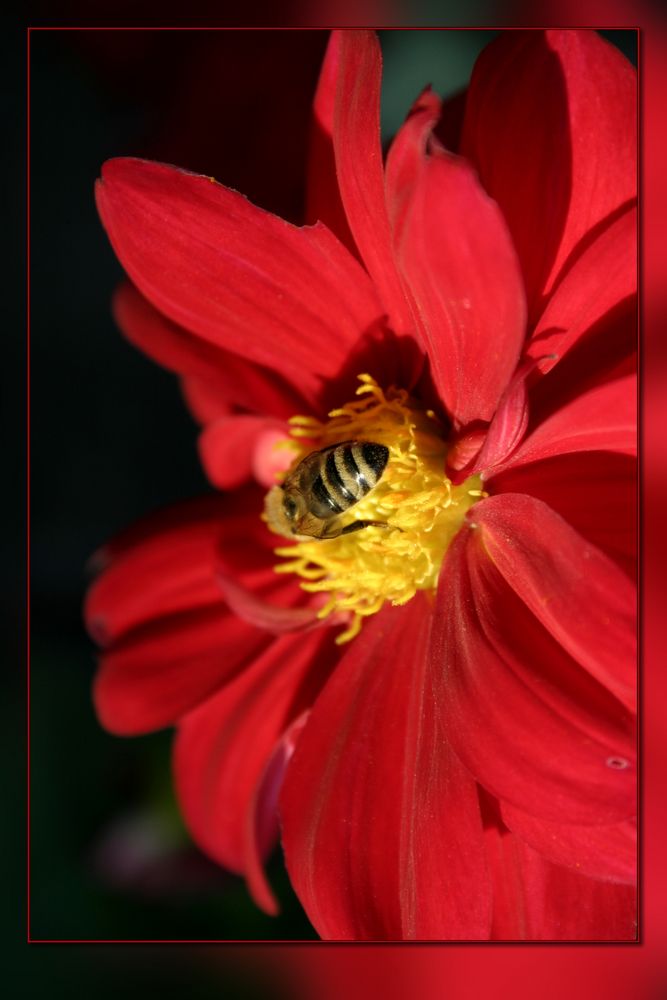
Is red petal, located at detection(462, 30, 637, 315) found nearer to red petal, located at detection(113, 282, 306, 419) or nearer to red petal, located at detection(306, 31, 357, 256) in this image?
red petal, located at detection(306, 31, 357, 256)

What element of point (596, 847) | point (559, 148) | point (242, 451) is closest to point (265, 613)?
point (242, 451)

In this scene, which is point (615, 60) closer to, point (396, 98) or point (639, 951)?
Answer: point (396, 98)

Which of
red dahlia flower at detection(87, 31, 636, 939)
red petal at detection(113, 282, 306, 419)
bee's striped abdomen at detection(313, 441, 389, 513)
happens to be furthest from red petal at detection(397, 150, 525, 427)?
red petal at detection(113, 282, 306, 419)

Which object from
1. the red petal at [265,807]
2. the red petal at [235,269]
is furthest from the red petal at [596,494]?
the red petal at [265,807]

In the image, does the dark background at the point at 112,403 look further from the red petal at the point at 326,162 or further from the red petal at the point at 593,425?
the red petal at the point at 593,425

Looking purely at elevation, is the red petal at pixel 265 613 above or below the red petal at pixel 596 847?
above

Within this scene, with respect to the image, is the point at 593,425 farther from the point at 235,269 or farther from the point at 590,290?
the point at 235,269

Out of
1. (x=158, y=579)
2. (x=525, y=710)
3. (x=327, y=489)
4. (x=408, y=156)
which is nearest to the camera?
(x=408, y=156)
